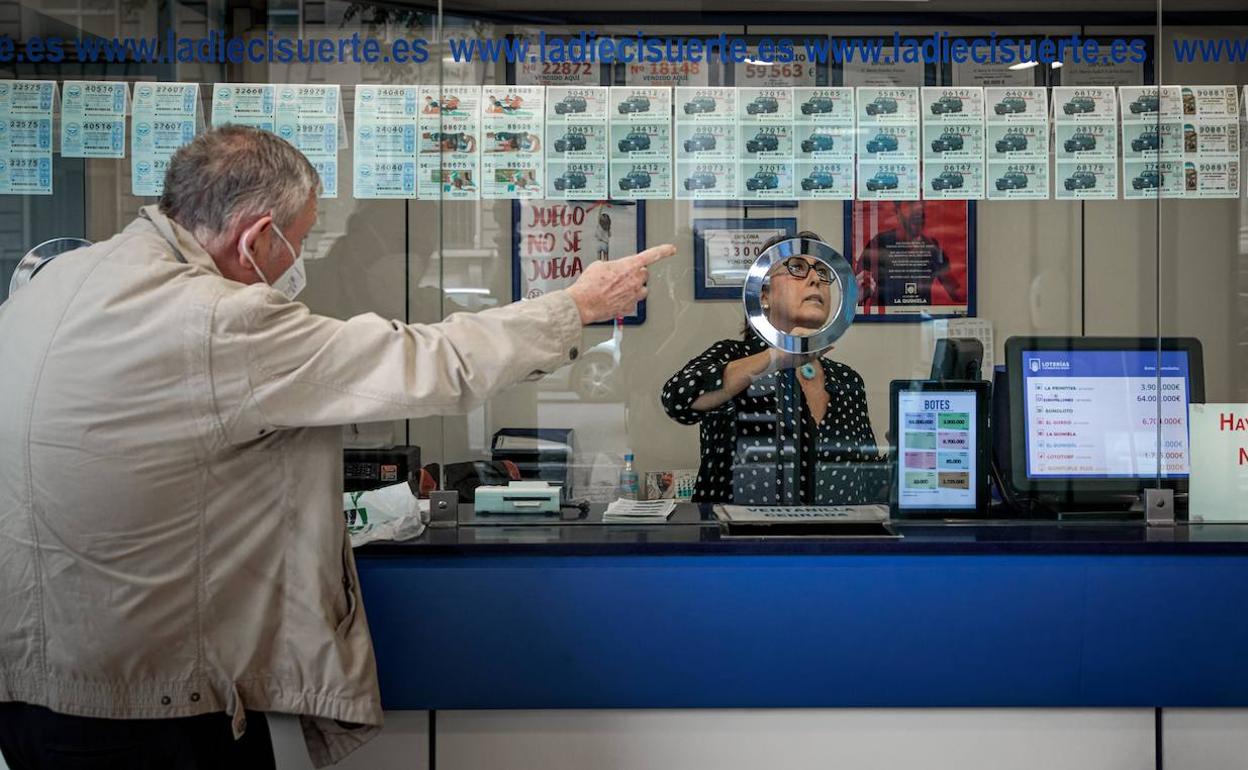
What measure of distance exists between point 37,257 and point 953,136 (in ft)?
6.88

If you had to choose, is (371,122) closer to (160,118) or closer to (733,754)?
(160,118)

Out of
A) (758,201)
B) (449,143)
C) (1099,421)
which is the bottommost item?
(1099,421)

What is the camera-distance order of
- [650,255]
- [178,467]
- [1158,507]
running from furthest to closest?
[1158,507] → [650,255] → [178,467]

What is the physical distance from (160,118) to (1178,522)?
240cm

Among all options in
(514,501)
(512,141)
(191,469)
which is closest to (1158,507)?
(514,501)

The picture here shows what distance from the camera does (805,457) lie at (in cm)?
272

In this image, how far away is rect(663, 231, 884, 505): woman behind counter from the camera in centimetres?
270

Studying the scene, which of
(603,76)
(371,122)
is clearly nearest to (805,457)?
(603,76)

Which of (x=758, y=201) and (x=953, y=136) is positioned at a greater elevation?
(x=953, y=136)

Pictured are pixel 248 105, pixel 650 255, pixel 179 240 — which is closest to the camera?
pixel 179 240

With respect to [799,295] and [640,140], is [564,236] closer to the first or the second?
[640,140]

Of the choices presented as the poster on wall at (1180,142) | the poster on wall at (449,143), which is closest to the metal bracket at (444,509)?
the poster on wall at (449,143)

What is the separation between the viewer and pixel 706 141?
8.88ft

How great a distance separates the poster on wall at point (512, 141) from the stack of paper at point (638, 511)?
0.73 meters
